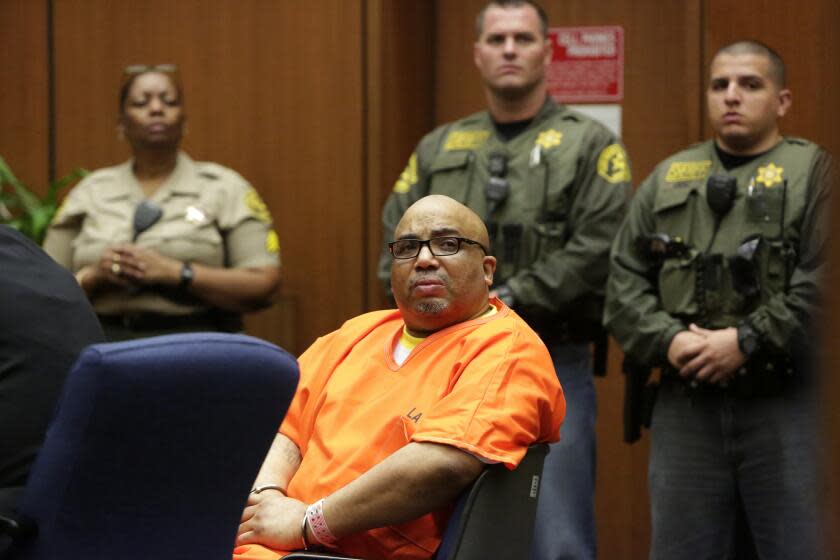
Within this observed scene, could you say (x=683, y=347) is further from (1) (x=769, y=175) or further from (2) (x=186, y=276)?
(2) (x=186, y=276)

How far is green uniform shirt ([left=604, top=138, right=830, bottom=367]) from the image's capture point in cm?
322

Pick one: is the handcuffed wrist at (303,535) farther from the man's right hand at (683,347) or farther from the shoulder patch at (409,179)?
the shoulder patch at (409,179)

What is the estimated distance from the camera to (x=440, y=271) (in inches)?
104

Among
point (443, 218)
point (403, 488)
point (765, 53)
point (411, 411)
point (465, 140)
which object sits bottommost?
point (403, 488)

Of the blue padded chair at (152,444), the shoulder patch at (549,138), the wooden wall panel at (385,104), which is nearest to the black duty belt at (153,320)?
the wooden wall panel at (385,104)

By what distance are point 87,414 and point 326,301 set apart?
10.4 ft

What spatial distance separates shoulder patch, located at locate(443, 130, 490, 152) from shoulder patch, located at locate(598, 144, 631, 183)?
399 millimetres

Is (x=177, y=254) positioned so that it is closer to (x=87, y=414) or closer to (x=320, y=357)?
(x=320, y=357)

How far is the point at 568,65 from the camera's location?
4879mm

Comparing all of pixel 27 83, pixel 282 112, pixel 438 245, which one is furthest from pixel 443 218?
pixel 27 83

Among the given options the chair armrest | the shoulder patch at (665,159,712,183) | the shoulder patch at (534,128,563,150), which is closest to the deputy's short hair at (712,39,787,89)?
the shoulder patch at (665,159,712,183)

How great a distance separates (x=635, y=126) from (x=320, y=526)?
2.92 m

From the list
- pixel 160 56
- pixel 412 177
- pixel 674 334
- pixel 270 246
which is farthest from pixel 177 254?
pixel 674 334

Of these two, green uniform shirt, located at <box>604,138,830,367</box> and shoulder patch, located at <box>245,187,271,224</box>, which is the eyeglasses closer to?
green uniform shirt, located at <box>604,138,830,367</box>
